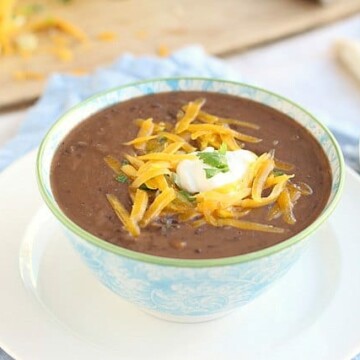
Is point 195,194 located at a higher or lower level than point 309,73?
lower

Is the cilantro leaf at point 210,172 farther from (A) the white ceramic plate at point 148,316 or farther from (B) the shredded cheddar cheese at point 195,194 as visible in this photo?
(A) the white ceramic plate at point 148,316

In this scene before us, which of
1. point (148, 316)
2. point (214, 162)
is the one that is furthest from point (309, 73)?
point (148, 316)

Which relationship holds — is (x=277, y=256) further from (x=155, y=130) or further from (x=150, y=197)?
(x=155, y=130)

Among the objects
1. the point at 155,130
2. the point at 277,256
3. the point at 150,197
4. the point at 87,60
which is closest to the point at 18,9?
the point at 87,60

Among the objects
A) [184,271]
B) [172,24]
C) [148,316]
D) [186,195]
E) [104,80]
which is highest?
[172,24]

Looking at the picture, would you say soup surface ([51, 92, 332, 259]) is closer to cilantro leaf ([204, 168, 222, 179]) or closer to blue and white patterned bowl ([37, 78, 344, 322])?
blue and white patterned bowl ([37, 78, 344, 322])

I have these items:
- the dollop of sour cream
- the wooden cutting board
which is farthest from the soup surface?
the wooden cutting board

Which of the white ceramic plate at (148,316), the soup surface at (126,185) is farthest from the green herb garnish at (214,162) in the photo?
the white ceramic plate at (148,316)

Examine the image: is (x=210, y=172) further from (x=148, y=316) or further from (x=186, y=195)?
(x=148, y=316)
